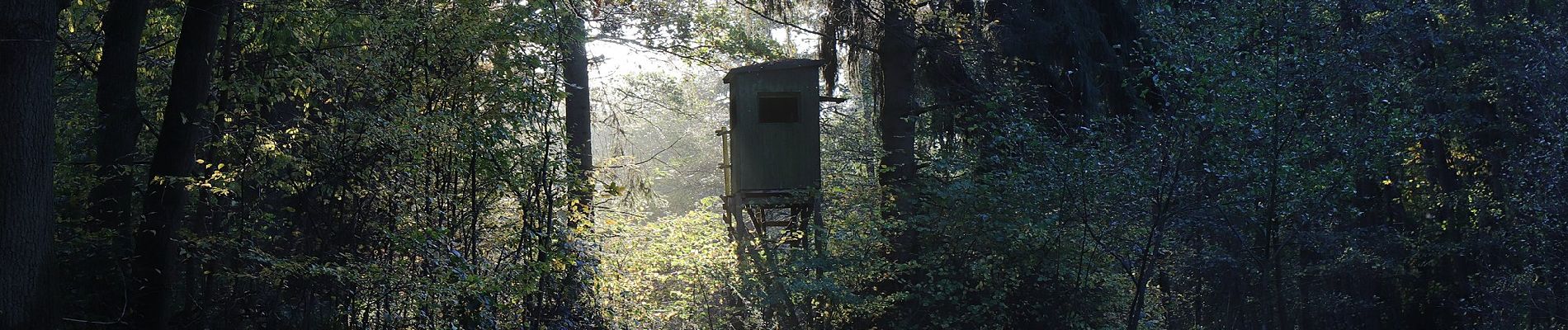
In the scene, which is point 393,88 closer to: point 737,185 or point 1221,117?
point 737,185

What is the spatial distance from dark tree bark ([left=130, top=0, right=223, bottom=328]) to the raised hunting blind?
22.7ft

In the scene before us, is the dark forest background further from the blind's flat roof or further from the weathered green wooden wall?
the weathered green wooden wall

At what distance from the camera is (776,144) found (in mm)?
12891

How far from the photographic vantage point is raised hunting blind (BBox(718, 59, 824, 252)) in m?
12.8

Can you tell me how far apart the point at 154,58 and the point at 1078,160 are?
319 inches

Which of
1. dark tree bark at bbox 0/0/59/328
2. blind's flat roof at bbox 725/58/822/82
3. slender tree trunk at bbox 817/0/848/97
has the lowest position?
dark tree bark at bbox 0/0/59/328

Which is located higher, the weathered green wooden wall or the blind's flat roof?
the blind's flat roof

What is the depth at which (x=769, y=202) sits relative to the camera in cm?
1298

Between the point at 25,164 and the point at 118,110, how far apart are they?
1011mm

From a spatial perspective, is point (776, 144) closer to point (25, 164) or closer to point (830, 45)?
point (830, 45)

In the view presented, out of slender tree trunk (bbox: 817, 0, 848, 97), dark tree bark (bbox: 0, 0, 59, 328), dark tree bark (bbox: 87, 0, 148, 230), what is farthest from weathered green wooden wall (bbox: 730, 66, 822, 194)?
dark tree bark (bbox: 0, 0, 59, 328)

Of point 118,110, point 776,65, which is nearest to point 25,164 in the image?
point 118,110

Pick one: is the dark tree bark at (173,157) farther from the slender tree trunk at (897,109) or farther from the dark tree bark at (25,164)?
the slender tree trunk at (897,109)

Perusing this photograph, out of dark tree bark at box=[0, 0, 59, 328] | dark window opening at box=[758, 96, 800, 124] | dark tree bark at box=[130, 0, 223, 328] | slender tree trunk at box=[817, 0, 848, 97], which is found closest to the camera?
dark tree bark at box=[0, 0, 59, 328]
